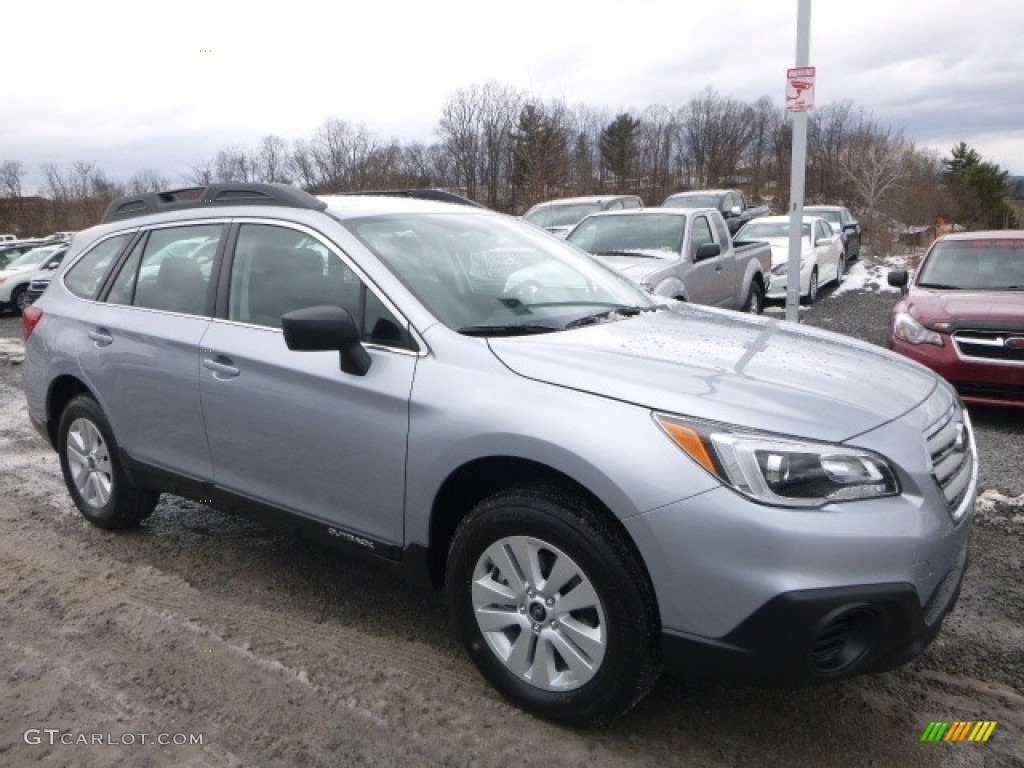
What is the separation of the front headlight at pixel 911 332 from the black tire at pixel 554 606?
4987 mm

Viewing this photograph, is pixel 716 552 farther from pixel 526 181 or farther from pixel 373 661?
pixel 526 181

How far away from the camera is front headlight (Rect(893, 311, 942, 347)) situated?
6.46m

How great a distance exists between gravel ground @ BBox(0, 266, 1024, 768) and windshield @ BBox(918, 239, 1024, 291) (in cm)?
375

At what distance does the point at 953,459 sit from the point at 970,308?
4.46m

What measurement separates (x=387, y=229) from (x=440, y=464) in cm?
118

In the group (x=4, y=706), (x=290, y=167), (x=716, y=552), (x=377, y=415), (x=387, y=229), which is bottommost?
(x=4, y=706)

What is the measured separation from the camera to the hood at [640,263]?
27.0ft

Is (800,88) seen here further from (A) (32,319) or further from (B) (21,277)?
(B) (21,277)

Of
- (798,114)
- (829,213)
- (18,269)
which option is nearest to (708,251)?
(798,114)

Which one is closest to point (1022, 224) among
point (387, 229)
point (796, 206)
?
point (796, 206)

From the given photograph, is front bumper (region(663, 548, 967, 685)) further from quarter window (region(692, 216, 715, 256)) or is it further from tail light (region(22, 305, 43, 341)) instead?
quarter window (region(692, 216, 715, 256))

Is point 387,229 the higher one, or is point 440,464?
point 387,229

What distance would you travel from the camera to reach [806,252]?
14.1 metres

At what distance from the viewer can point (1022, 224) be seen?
57625mm
